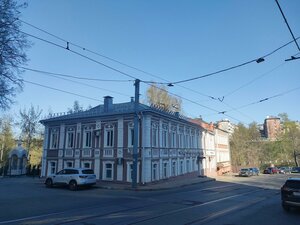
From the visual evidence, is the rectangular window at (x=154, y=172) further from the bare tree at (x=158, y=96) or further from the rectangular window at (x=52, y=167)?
the bare tree at (x=158, y=96)

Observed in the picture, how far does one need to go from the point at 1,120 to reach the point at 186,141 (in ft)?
118

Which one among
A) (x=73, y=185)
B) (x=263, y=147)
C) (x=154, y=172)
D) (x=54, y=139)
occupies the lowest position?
(x=73, y=185)

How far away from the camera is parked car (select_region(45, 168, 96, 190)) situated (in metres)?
23.1

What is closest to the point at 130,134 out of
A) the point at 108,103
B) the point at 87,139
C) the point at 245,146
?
the point at 87,139

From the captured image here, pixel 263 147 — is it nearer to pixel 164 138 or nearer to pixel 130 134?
pixel 164 138

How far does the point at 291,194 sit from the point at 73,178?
1710cm

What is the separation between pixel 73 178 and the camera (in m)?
23.3

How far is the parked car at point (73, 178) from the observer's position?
2314 cm

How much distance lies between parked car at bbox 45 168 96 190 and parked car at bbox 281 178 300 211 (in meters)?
16.0

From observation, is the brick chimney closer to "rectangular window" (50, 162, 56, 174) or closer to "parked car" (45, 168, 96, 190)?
"parked car" (45, 168, 96, 190)

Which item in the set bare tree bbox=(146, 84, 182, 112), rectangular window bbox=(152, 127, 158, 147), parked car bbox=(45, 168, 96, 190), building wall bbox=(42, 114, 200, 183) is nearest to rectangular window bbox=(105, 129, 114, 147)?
building wall bbox=(42, 114, 200, 183)

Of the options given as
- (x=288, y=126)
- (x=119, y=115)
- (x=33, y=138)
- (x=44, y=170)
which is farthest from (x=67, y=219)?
(x=288, y=126)

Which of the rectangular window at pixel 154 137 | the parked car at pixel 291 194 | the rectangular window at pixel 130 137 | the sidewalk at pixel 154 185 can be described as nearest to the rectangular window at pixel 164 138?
the rectangular window at pixel 154 137

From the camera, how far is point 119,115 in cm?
2895
